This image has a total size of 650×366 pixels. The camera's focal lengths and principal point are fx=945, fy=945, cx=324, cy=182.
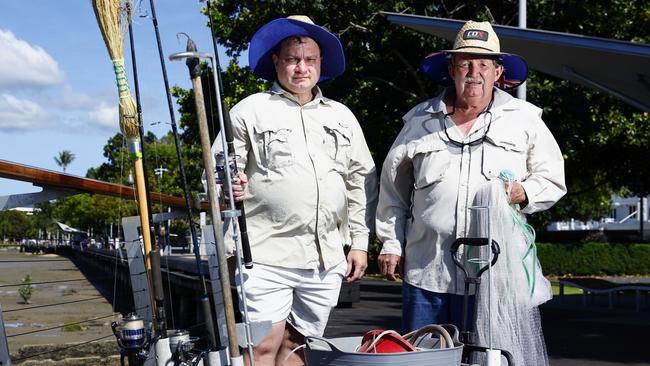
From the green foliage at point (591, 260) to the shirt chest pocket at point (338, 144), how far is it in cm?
2786

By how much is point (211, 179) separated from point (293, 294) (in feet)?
3.25

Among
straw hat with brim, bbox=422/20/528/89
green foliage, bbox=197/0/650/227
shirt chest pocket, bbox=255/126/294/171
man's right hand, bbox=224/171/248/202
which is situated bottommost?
man's right hand, bbox=224/171/248/202

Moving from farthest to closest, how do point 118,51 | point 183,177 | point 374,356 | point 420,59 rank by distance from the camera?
1. point 420,59
2. point 183,177
3. point 118,51
4. point 374,356

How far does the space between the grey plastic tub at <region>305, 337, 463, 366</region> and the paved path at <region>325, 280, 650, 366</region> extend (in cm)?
545

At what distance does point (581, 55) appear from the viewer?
11.3 meters

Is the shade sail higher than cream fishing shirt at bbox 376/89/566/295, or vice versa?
the shade sail

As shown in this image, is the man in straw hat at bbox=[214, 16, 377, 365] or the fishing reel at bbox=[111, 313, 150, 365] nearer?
the man in straw hat at bbox=[214, 16, 377, 365]

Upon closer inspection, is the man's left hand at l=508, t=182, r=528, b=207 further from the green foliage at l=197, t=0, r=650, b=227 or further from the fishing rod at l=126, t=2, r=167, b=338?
the green foliage at l=197, t=0, r=650, b=227

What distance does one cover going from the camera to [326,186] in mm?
4406

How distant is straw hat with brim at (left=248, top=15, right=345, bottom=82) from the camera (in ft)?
14.7

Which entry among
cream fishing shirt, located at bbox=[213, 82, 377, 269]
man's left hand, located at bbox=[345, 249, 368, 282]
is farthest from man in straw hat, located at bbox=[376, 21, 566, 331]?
cream fishing shirt, located at bbox=[213, 82, 377, 269]

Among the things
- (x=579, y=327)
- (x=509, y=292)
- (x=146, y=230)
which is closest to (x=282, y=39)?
(x=146, y=230)

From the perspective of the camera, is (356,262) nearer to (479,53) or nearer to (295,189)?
(295,189)

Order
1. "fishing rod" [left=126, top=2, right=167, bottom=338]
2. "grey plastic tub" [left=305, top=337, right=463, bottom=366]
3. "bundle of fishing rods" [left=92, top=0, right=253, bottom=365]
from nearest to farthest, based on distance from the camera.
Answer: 1. "grey plastic tub" [left=305, top=337, right=463, bottom=366]
2. "bundle of fishing rods" [left=92, top=0, right=253, bottom=365]
3. "fishing rod" [left=126, top=2, right=167, bottom=338]
